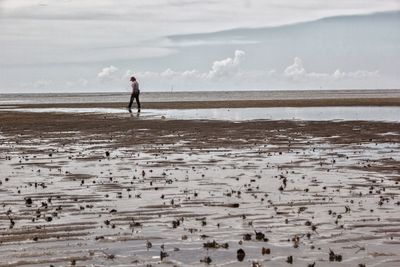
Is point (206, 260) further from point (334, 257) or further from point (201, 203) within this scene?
point (201, 203)

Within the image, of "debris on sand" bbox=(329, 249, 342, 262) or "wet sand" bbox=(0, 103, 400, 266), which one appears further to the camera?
"wet sand" bbox=(0, 103, 400, 266)

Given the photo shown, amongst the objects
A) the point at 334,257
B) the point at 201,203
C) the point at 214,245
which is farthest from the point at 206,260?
the point at 201,203

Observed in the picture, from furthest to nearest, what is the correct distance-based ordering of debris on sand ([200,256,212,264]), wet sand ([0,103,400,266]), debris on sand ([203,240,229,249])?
debris on sand ([203,240,229,249]), wet sand ([0,103,400,266]), debris on sand ([200,256,212,264])

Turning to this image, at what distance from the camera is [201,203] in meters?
13.5

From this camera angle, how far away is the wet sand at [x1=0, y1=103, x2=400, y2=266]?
9336 mm

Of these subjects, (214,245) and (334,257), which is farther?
(214,245)

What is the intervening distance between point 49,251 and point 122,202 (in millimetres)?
4350

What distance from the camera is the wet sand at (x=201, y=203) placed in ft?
30.6

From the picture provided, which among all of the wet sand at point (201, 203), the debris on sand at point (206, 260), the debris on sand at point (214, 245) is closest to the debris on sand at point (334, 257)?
the wet sand at point (201, 203)

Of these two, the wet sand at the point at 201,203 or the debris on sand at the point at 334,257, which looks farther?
the wet sand at the point at 201,203

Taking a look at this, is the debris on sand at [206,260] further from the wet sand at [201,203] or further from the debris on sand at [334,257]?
the debris on sand at [334,257]

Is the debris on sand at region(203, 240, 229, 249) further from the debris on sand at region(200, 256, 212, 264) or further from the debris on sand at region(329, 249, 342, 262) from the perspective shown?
the debris on sand at region(329, 249, 342, 262)

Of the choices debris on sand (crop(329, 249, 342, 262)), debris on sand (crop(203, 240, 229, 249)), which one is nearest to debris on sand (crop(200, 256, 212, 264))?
debris on sand (crop(203, 240, 229, 249))

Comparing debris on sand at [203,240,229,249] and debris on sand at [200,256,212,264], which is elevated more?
debris on sand at [203,240,229,249]
